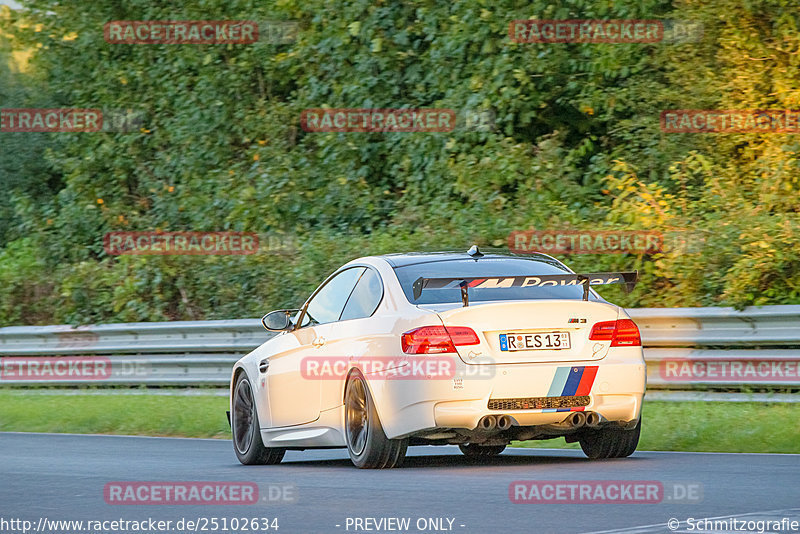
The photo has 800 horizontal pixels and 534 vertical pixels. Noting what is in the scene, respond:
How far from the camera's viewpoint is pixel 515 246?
17828 millimetres

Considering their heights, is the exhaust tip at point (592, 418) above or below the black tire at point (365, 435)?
above

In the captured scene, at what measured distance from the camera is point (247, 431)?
11516mm

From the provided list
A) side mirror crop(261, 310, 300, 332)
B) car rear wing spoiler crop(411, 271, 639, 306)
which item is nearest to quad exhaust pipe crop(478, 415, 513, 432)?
car rear wing spoiler crop(411, 271, 639, 306)

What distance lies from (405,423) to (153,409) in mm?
7903

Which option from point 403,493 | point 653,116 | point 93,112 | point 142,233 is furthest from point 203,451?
point 93,112

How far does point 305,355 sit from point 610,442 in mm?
2254

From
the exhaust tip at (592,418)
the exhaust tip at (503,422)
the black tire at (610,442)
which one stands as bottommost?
the black tire at (610,442)

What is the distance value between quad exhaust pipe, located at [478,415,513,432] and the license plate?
16.6 inches

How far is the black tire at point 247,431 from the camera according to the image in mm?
11289

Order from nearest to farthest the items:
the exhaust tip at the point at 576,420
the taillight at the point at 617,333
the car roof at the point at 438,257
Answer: the exhaust tip at the point at 576,420, the taillight at the point at 617,333, the car roof at the point at 438,257

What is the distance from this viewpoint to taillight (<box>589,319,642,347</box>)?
9391 mm

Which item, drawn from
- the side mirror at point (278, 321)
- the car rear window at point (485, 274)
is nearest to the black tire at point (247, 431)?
the side mirror at point (278, 321)

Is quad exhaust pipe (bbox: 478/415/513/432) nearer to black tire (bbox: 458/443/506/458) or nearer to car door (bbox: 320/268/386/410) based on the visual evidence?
car door (bbox: 320/268/386/410)

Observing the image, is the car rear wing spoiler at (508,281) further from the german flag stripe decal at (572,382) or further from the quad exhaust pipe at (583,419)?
the quad exhaust pipe at (583,419)
